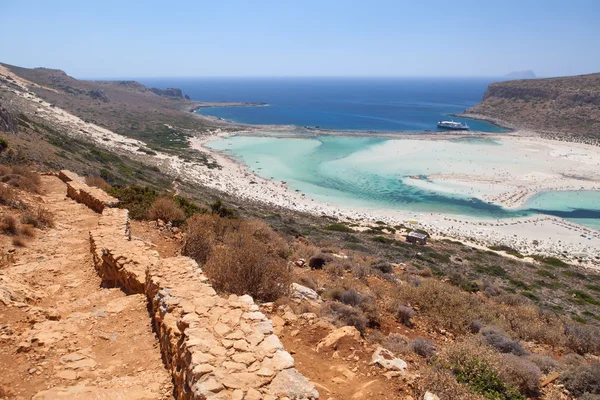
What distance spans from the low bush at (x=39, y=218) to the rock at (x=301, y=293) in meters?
6.85

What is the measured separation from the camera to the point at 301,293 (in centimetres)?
805

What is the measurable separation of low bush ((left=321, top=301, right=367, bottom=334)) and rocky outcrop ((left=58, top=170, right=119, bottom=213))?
310 inches

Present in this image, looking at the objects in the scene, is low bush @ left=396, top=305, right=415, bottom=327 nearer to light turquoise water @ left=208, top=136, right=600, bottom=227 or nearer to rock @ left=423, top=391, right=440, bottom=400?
rock @ left=423, top=391, right=440, bottom=400

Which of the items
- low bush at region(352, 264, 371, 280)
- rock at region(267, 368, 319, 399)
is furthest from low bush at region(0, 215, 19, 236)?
low bush at region(352, 264, 371, 280)

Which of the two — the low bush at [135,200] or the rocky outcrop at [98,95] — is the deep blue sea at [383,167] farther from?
the rocky outcrop at [98,95]

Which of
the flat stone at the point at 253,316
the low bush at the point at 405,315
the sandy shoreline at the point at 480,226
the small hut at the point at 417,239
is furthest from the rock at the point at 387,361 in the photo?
the sandy shoreline at the point at 480,226

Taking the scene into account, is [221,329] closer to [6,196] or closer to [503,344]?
[503,344]

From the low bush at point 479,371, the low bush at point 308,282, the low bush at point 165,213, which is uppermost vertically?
the low bush at point 165,213

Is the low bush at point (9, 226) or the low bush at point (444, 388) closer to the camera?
the low bush at point (444, 388)

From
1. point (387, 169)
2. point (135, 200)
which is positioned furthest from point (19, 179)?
point (387, 169)

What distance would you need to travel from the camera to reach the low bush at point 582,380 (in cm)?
571

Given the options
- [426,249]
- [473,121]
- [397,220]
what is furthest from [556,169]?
[473,121]

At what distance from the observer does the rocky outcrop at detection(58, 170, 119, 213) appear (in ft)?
37.0

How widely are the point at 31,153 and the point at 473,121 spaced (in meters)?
99.2
